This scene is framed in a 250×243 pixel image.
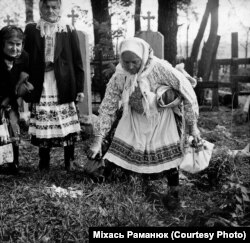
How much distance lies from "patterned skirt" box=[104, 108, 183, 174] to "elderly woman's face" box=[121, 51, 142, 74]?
1.54ft

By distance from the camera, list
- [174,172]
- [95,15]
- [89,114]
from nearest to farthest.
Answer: [174,172], [89,114], [95,15]

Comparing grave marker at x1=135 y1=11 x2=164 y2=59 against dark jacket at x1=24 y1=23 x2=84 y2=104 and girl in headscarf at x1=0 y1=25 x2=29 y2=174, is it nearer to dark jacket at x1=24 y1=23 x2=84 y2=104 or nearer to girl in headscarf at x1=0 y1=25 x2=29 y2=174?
dark jacket at x1=24 y1=23 x2=84 y2=104

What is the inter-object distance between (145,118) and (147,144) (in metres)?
0.27

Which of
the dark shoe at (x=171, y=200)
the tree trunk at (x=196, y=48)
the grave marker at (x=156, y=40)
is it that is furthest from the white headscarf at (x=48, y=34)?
the tree trunk at (x=196, y=48)

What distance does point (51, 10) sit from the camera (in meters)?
4.14

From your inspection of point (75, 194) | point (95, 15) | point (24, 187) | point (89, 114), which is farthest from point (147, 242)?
point (95, 15)

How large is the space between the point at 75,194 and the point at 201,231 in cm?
131

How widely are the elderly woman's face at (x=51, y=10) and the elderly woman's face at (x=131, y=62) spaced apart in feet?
3.60

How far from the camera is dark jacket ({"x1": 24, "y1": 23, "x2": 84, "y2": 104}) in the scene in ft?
13.7

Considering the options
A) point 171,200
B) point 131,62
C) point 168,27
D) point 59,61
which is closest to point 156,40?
point 168,27

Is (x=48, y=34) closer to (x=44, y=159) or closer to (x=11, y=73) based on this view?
(x=11, y=73)

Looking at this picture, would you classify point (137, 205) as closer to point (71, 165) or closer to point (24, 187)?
point (24, 187)

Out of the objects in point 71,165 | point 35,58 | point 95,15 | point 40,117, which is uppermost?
point 95,15

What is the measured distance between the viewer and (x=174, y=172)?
150 inches
